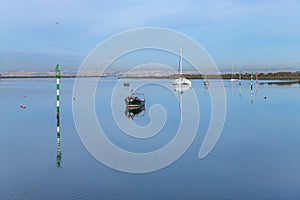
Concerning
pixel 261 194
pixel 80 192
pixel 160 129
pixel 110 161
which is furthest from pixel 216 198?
pixel 160 129

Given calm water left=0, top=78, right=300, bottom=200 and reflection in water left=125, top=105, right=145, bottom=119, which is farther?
reflection in water left=125, top=105, right=145, bottom=119

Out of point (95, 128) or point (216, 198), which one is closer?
point (216, 198)

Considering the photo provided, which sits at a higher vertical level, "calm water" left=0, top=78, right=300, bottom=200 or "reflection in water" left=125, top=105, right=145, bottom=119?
"reflection in water" left=125, top=105, right=145, bottom=119

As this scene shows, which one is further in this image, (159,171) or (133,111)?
(133,111)

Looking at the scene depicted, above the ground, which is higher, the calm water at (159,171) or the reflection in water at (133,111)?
the reflection in water at (133,111)

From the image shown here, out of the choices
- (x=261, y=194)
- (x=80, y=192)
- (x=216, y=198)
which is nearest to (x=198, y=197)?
(x=216, y=198)

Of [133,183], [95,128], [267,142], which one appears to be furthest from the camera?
[95,128]

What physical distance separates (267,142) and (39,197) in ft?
31.4

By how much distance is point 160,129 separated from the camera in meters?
18.8

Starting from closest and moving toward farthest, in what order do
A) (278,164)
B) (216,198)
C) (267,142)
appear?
1. (216,198)
2. (278,164)
3. (267,142)

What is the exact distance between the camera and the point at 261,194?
27.3 feet

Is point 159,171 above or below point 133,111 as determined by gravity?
below

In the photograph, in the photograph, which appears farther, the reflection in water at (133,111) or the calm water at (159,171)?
the reflection in water at (133,111)

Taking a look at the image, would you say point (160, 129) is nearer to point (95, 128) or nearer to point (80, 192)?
point (95, 128)
